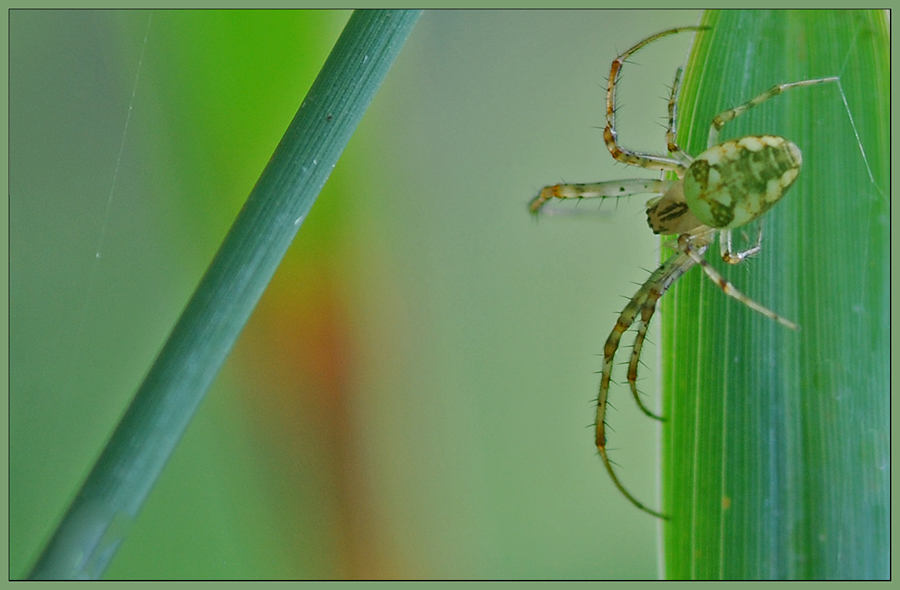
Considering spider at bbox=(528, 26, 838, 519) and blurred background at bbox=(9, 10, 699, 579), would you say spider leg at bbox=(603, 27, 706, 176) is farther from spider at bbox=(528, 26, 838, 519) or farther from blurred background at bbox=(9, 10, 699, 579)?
blurred background at bbox=(9, 10, 699, 579)

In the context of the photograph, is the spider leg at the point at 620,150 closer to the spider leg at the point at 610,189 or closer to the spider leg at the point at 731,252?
the spider leg at the point at 610,189

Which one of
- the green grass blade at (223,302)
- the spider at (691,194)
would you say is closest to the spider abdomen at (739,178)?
the spider at (691,194)

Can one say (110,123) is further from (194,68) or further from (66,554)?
(66,554)

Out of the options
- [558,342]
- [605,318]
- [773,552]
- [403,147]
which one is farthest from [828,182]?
[403,147]

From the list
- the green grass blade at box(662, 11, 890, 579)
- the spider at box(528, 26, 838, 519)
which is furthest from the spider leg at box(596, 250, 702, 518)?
the green grass blade at box(662, 11, 890, 579)

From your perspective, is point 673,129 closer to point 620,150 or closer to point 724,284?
point 620,150
